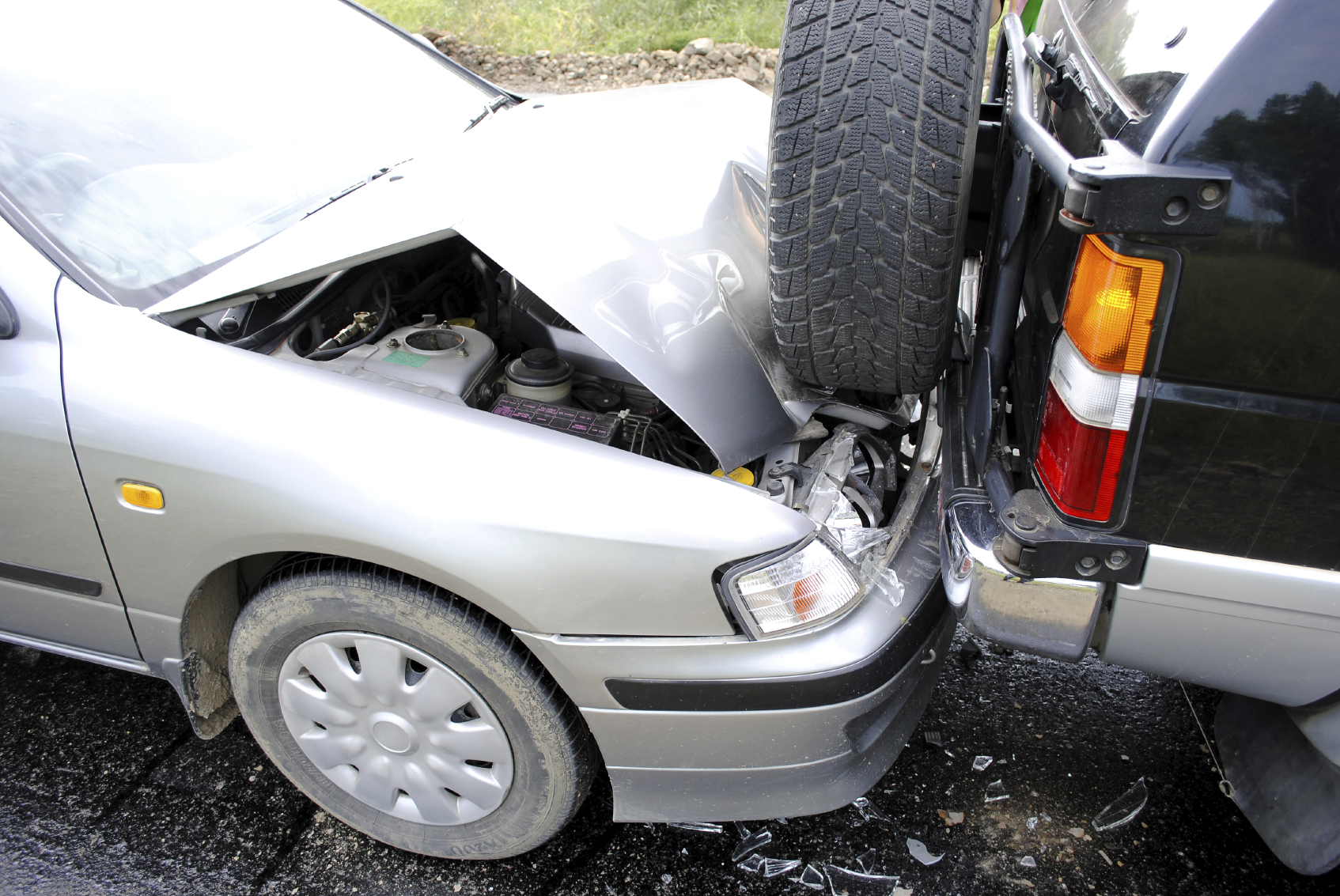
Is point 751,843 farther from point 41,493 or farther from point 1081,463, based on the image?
point 41,493

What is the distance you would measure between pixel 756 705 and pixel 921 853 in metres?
0.70

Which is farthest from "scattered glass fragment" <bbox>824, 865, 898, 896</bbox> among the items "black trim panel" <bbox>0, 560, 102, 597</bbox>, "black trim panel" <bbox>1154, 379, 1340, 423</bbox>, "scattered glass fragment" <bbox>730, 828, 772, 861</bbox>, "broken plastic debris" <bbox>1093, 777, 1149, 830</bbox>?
"black trim panel" <bbox>0, 560, 102, 597</bbox>

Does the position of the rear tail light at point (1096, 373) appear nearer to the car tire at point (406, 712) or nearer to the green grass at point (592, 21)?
the car tire at point (406, 712)

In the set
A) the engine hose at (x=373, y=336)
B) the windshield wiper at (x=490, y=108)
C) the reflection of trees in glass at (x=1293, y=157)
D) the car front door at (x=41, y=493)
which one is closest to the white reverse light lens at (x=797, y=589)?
the reflection of trees in glass at (x=1293, y=157)

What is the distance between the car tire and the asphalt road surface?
136 mm

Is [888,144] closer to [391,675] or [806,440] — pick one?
[806,440]

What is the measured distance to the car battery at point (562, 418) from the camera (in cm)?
169

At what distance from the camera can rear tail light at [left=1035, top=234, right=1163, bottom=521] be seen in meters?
1.13

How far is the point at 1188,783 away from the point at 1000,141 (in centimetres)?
161

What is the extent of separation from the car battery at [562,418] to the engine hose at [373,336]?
0.36 m

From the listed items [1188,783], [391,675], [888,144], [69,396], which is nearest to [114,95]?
[69,396]

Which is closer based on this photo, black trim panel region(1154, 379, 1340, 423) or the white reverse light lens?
black trim panel region(1154, 379, 1340, 423)

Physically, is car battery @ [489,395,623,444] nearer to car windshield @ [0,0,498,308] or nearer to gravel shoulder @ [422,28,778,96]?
car windshield @ [0,0,498,308]

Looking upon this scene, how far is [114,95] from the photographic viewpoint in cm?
193
